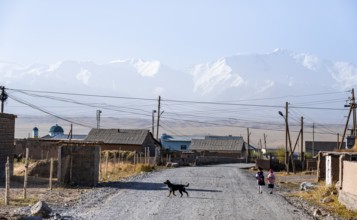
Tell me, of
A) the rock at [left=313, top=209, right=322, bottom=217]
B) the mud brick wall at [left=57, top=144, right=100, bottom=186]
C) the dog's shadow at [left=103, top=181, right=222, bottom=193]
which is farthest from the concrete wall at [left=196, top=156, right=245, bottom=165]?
the rock at [left=313, top=209, right=322, bottom=217]

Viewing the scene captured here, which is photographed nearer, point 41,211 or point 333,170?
point 41,211

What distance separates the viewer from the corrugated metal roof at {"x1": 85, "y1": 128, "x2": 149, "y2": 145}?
71688 millimetres

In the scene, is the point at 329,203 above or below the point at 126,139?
below

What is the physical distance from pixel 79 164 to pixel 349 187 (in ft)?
45.6

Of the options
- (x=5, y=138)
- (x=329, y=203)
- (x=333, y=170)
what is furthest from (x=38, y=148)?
(x=329, y=203)

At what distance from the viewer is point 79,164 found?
Result: 1198 inches

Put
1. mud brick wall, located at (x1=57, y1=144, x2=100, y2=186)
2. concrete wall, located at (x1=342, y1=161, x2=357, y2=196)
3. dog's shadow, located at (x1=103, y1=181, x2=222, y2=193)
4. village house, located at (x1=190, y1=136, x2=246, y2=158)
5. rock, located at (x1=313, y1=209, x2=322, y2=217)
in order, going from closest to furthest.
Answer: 1. rock, located at (x1=313, y1=209, x2=322, y2=217)
2. concrete wall, located at (x1=342, y1=161, x2=357, y2=196)
3. dog's shadow, located at (x1=103, y1=181, x2=222, y2=193)
4. mud brick wall, located at (x1=57, y1=144, x2=100, y2=186)
5. village house, located at (x1=190, y1=136, x2=246, y2=158)

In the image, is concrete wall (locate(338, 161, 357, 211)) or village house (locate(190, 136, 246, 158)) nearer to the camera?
concrete wall (locate(338, 161, 357, 211))

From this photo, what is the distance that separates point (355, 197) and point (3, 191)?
14576 mm

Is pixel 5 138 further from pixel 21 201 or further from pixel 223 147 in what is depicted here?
pixel 223 147

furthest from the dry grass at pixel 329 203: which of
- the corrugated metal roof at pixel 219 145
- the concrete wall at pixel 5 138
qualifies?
the corrugated metal roof at pixel 219 145

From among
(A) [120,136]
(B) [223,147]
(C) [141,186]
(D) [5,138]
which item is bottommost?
(C) [141,186]

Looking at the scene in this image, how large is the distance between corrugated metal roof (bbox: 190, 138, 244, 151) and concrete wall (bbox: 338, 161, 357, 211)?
7409cm

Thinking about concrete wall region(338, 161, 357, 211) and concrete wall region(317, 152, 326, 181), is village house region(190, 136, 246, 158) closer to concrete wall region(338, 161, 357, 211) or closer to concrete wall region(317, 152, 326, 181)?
concrete wall region(317, 152, 326, 181)
